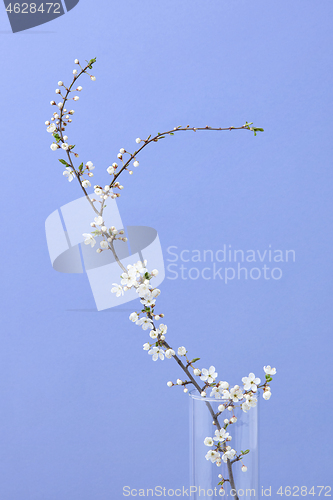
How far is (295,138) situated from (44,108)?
79 centimetres

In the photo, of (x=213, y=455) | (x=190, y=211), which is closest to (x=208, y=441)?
(x=213, y=455)

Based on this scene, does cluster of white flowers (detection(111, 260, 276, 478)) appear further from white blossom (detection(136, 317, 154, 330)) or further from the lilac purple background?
the lilac purple background

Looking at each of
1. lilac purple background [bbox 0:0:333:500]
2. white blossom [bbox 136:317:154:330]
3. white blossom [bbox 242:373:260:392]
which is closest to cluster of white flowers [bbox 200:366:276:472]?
white blossom [bbox 242:373:260:392]

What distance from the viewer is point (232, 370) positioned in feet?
4.53

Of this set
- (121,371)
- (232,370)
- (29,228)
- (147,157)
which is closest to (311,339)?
(232,370)

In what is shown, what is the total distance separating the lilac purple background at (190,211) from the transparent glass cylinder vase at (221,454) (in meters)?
0.73

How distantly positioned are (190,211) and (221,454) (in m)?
A: 0.86

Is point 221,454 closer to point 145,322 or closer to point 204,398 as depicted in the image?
point 204,398

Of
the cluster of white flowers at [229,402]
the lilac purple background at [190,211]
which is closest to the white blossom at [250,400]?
the cluster of white flowers at [229,402]

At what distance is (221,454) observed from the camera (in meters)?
0.65

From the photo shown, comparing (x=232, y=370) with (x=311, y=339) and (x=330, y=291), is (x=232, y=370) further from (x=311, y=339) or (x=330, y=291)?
(x=330, y=291)

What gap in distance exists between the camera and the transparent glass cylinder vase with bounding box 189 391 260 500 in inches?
25.2

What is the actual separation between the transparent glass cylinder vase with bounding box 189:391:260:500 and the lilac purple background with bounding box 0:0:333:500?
73 cm

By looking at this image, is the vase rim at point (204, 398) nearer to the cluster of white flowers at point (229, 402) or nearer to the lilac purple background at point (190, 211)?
the cluster of white flowers at point (229, 402)
